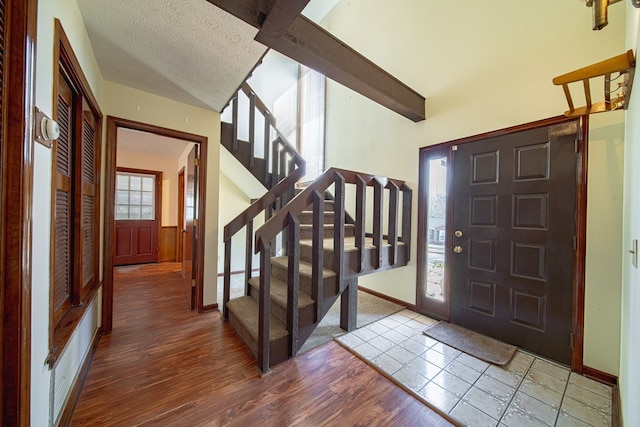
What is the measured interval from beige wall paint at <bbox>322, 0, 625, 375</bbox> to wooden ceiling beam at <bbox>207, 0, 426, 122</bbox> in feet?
1.34

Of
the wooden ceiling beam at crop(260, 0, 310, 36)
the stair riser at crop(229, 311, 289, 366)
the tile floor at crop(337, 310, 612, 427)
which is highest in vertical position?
the wooden ceiling beam at crop(260, 0, 310, 36)

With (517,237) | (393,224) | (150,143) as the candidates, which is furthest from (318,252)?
(150,143)

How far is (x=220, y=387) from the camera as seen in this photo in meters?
1.58

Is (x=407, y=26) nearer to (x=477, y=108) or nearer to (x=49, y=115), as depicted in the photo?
(x=477, y=108)

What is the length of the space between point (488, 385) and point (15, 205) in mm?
2648

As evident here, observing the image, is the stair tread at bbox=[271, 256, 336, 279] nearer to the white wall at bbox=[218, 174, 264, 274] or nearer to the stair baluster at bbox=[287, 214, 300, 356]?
the stair baluster at bbox=[287, 214, 300, 356]

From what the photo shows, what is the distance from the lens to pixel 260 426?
1.29 metres

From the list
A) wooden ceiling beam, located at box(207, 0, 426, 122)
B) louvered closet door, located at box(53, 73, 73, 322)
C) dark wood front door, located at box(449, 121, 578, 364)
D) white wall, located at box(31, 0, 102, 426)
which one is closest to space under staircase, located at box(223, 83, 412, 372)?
dark wood front door, located at box(449, 121, 578, 364)

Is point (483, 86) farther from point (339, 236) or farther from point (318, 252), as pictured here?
point (318, 252)

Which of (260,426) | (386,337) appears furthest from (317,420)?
(386,337)

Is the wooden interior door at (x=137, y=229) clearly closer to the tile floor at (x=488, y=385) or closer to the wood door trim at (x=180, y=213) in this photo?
the wood door trim at (x=180, y=213)

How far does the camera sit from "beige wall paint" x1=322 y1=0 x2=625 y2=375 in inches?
66.3

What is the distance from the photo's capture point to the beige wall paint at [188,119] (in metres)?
2.25

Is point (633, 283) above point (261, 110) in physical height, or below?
below
